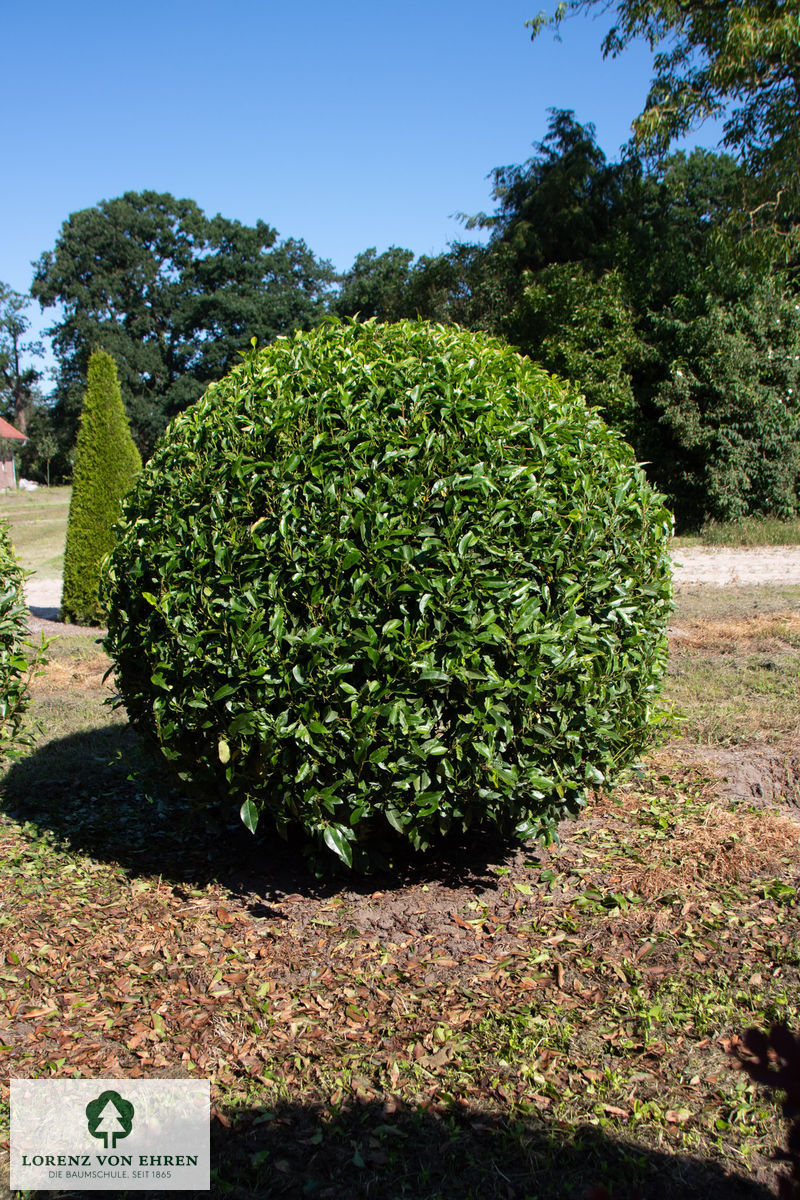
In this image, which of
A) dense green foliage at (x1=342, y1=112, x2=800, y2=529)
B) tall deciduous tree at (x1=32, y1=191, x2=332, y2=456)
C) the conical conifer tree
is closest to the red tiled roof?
tall deciduous tree at (x1=32, y1=191, x2=332, y2=456)

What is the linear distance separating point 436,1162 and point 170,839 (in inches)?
106

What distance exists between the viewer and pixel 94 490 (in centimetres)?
1180

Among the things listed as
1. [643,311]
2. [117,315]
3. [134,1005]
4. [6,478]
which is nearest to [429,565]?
[134,1005]

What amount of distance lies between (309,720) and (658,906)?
1.79 m

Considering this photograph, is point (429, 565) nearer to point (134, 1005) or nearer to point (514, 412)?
point (514, 412)

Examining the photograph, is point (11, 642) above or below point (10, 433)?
below

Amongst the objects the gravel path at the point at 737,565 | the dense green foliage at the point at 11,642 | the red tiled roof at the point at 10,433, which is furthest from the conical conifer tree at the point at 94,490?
the red tiled roof at the point at 10,433

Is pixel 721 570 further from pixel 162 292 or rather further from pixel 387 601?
pixel 162 292

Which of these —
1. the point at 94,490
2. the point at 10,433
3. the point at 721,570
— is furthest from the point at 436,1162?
the point at 10,433

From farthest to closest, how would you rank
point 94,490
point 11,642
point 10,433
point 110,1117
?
point 10,433 < point 94,490 < point 11,642 < point 110,1117

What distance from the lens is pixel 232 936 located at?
12.3 ft

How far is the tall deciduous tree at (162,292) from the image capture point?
4822cm

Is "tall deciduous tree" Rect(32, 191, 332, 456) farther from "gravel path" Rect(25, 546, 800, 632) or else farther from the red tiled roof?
"gravel path" Rect(25, 546, 800, 632)

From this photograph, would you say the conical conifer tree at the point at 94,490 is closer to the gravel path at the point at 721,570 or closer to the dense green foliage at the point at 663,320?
the gravel path at the point at 721,570
